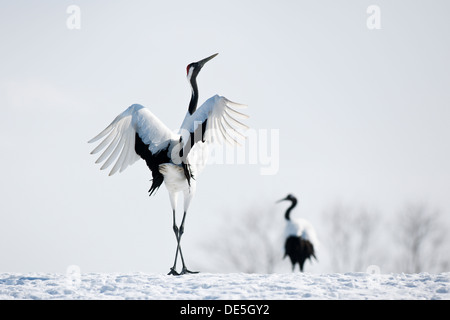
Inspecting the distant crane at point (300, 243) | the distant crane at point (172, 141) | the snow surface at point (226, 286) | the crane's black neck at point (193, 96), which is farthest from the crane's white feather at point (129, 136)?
the distant crane at point (300, 243)

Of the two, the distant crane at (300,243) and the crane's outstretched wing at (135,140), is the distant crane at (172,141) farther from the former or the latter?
the distant crane at (300,243)

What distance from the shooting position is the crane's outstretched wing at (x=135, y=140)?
9.62m

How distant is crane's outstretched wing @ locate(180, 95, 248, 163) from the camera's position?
9.38 m

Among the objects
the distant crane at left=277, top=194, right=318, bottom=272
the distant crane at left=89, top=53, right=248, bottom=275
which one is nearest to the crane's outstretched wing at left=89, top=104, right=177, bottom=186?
the distant crane at left=89, top=53, right=248, bottom=275

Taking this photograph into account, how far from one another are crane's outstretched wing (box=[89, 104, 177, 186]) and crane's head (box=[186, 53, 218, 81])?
1289 mm

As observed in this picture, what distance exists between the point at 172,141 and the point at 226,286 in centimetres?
289

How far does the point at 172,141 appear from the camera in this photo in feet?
31.5

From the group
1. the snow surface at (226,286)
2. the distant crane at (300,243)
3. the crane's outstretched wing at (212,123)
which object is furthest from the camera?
the distant crane at (300,243)

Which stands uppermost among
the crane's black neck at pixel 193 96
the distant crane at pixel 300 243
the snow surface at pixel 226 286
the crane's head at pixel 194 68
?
the crane's head at pixel 194 68

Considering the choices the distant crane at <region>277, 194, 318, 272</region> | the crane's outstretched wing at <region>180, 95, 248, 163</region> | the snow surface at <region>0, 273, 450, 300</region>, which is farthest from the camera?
the distant crane at <region>277, 194, 318, 272</region>

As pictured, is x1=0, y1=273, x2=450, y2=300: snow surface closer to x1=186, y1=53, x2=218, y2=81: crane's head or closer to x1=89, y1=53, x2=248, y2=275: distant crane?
x1=89, y1=53, x2=248, y2=275: distant crane

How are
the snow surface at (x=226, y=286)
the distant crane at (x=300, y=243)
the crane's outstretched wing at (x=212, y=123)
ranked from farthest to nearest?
the distant crane at (x=300, y=243) → the crane's outstretched wing at (x=212, y=123) → the snow surface at (x=226, y=286)
